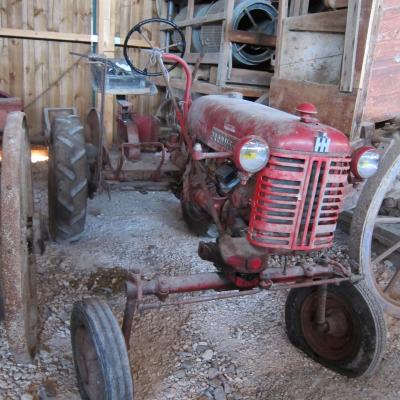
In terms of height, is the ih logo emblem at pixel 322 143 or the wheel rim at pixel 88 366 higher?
the ih logo emblem at pixel 322 143

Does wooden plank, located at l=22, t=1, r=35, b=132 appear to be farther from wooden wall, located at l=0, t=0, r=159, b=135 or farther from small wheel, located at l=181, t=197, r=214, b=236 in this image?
small wheel, located at l=181, t=197, r=214, b=236

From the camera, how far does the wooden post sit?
5.38m

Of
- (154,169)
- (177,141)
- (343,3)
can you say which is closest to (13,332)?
(177,141)

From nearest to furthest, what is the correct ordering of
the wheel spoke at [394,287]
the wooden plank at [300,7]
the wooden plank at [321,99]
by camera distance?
the wheel spoke at [394,287]
the wooden plank at [321,99]
the wooden plank at [300,7]

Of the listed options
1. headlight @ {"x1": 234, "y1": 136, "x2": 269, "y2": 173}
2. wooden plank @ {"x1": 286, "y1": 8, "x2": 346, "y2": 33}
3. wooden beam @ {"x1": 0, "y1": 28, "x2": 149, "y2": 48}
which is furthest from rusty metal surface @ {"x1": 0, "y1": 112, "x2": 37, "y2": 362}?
wooden beam @ {"x1": 0, "y1": 28, "x2": 149, "y2": 48}

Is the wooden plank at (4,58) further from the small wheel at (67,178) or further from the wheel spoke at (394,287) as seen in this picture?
the wheel spoke at (394,287)

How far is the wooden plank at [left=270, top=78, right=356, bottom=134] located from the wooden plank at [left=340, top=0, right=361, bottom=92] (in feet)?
0.27

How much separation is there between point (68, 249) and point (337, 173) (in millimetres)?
2000

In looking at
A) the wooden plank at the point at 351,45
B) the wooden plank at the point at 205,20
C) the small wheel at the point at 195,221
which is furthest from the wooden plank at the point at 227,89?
the wooden plank at the point at 351,45

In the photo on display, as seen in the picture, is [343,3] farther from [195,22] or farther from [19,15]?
[19,15]

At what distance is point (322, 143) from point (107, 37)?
4.30m

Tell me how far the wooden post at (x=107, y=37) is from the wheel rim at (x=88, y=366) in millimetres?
3730

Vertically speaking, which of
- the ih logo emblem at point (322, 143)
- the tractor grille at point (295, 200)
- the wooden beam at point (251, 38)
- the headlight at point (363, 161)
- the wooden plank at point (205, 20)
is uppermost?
the wooden plank at point (205, 20)

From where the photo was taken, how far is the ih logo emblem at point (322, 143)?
1832 mm
